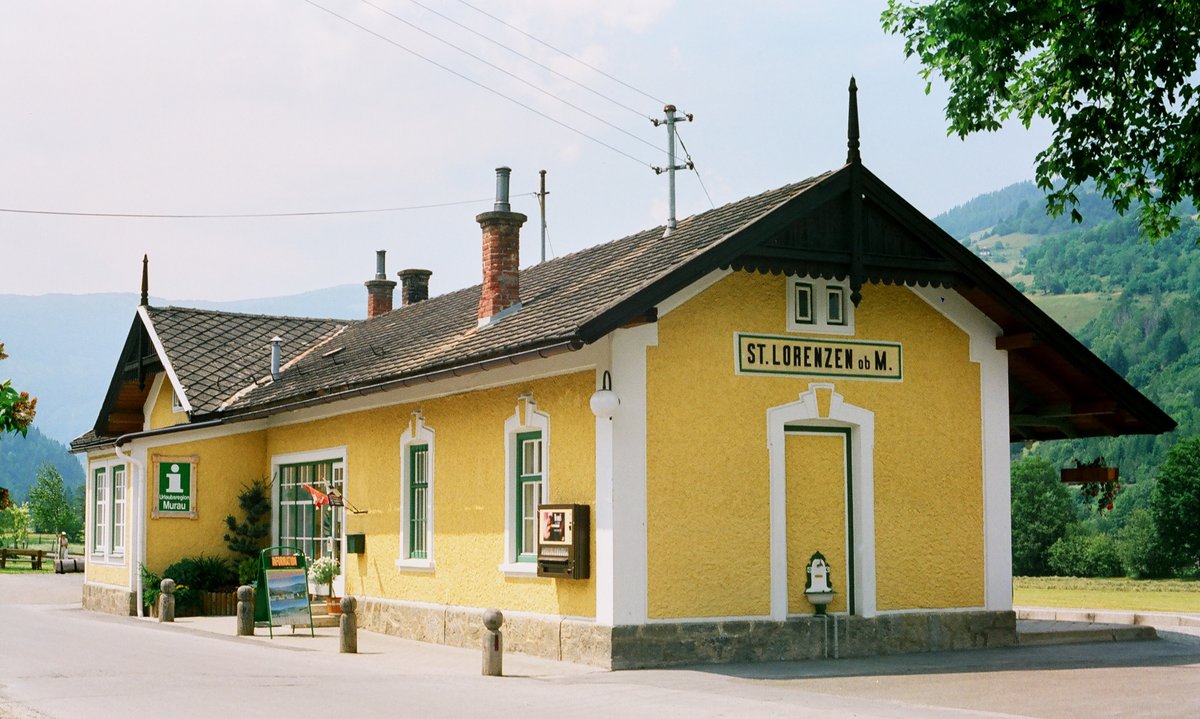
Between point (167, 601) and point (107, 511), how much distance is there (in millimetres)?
5725

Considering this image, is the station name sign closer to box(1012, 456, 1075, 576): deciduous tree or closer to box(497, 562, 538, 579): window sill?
box(497, 562, 538, 579): window sill

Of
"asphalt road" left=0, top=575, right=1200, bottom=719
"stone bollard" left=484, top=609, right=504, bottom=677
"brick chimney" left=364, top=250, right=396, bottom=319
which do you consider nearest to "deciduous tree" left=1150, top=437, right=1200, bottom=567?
"brick chimney" left=364, top=250, right=396, bottom=319

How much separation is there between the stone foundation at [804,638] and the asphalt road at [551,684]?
338mm

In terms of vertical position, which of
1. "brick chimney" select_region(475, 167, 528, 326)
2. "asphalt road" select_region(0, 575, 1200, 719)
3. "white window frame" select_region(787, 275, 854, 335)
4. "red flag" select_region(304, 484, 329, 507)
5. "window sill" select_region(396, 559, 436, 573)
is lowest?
"asphalt road" select_region(0, 575, 1200, 719)

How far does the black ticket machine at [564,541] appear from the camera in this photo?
14.5 meters

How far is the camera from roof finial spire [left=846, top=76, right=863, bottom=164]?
15.5m

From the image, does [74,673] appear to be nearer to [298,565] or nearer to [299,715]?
[299,715]

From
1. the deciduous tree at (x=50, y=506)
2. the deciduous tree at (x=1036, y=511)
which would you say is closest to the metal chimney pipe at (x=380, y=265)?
the deciduous tree at (x=1036, y=511)

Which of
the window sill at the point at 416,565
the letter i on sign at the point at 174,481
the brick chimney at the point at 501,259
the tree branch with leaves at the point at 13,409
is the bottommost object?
the window sill at the point at 416,565

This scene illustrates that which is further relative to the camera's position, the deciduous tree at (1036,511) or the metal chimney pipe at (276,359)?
the deciduous tree at (1036,511)

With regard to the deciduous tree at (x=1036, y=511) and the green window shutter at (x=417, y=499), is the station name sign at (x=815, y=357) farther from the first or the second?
the deciduous tree at (x=1036, y=511)

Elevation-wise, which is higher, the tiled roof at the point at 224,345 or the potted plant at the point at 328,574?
the tiled roof at the point at 224,345

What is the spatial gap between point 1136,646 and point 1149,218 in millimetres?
5384

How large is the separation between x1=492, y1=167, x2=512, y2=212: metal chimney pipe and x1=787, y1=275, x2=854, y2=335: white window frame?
16.2 ft
